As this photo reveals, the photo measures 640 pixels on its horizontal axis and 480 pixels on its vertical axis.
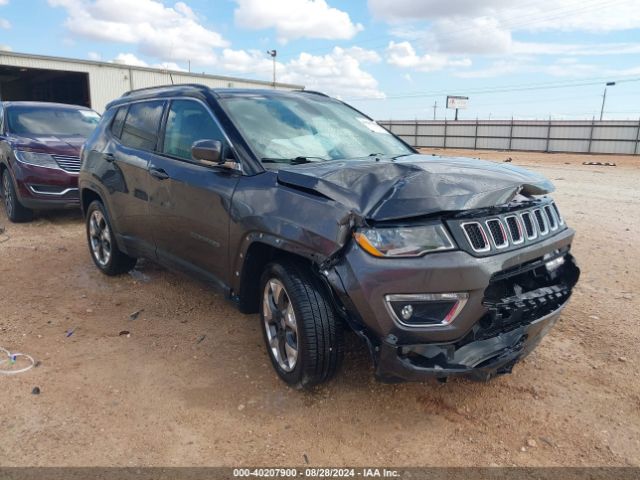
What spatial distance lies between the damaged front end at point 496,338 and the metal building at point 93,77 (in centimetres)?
2039

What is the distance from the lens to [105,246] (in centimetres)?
525

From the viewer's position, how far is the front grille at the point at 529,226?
9.11 feet

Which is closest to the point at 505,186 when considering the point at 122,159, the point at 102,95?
the point at 122,159

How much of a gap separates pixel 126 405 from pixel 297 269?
128cm

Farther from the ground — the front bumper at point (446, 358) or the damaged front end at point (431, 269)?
the damaged front end at point (431, 269)

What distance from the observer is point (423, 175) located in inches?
105

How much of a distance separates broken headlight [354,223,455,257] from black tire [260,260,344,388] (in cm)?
47

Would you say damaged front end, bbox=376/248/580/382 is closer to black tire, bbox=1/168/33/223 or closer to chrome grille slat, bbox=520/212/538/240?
chrome grille slat, bbox=520/212/538/240

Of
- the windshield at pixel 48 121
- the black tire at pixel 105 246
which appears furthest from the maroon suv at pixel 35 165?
the black tire at pixel 105 246

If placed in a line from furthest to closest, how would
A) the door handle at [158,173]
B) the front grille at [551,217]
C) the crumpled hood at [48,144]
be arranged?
the crumpled hood at [48,144]
the door handle at [158,173]
the front grille at [551,217]

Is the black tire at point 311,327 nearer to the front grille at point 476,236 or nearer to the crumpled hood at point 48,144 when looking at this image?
the front grille at point 476,236

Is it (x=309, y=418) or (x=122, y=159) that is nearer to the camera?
(x=309, y=418)

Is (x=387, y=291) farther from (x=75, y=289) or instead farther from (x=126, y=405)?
(x=75, y=289)

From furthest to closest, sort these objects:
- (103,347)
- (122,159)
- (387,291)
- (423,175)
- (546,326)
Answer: (122,159) < (103,347) < (546,326) < (423,175) < (387,291)
